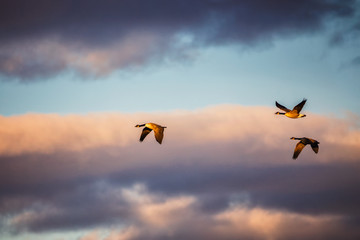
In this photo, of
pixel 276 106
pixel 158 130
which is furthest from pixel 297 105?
pixel 158 130

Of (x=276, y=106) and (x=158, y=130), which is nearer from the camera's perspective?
(x=158, y=130)

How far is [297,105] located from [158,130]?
15301mm

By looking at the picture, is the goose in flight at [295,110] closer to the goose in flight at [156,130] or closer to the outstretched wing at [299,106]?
the outstretched wing at [299,106]

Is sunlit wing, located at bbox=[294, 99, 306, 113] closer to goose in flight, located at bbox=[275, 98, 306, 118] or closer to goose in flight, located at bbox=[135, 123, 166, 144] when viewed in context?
goose in flight, located at bbox=[275, 98, 306, 118]

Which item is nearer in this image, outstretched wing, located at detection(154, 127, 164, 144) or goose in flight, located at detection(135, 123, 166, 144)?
goose in flight, located at detection(135, 123, 166, 144)

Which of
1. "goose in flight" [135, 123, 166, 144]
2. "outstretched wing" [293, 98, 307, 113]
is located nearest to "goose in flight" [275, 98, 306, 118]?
"outstretched wing" [293, 98, 307, 113]

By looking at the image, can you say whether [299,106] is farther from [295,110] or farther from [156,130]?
[156,130]

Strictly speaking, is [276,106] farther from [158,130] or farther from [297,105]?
[158,130]

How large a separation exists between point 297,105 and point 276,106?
98.9 inches

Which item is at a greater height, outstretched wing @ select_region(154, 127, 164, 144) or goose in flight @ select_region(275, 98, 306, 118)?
goose in flight @ select_region(275, 98, 306, 118)

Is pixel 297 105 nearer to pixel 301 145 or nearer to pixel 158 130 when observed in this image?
pixel 301 145

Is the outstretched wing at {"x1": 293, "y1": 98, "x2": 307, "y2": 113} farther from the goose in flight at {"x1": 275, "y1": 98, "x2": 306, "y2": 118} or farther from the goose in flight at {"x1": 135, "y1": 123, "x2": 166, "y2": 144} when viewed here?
the goose in flight at {"x1": 135, "y1": 123, "x2": 166, "y2": 144}

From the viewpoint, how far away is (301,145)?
7619 centimetres


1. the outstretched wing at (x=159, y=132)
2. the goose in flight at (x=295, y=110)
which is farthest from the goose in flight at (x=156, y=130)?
the goose in flight at (x=295, y=110)
